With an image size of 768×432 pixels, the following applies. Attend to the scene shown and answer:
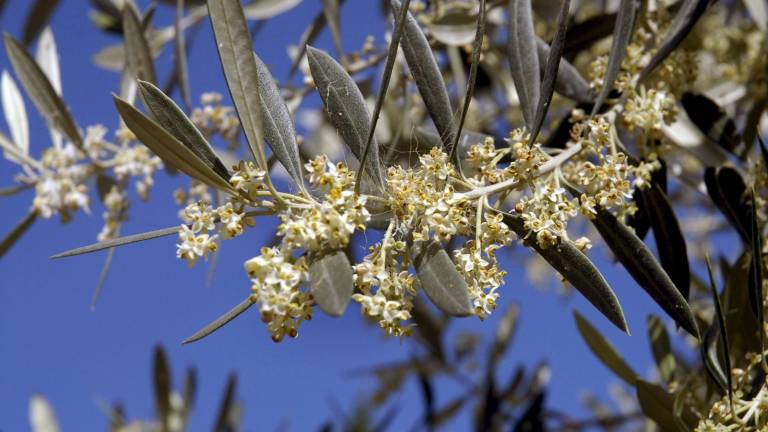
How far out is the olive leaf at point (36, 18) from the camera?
2.47m

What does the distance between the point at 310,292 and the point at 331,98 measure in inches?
11.5

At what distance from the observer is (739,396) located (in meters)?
1.20

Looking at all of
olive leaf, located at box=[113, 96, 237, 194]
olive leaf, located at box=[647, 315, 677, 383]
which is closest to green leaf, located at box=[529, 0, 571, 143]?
olive leaf, located at box=[113, 96, 237, 194]

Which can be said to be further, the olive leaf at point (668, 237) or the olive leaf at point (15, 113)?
the olive leaf at point (15, 113)

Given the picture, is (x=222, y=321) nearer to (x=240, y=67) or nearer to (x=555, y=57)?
(x=240, y=67)

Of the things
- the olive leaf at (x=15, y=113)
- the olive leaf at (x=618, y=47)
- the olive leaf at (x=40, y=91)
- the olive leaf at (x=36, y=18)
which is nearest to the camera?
the olive leaf at (x=618, y=47)

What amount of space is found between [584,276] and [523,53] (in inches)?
17.6

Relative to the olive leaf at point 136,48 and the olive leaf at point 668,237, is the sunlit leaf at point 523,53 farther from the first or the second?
the olive leaf at point 136,48

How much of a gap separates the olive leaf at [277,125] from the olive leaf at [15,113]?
1087 millimetres

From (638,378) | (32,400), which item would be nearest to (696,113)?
(638,378)

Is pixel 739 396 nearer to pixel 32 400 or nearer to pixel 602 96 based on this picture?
pixel 602 96

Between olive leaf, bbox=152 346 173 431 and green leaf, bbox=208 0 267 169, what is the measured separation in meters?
1.88

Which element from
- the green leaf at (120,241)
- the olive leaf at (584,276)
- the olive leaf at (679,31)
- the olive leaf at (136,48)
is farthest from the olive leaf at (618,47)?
the olive leaf at (136,48)

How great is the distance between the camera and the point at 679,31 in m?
1.37
